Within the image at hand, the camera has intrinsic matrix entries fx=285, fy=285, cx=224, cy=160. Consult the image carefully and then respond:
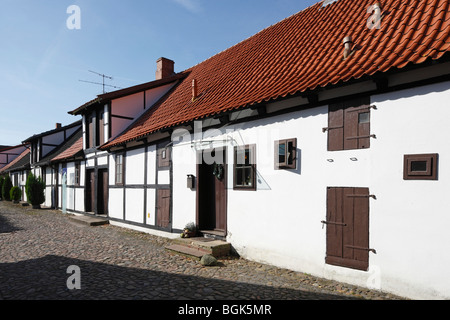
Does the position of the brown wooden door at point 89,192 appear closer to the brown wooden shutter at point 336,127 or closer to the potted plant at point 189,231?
the potted plant at point 189,231

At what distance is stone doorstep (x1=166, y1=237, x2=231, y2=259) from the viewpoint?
20.7ft

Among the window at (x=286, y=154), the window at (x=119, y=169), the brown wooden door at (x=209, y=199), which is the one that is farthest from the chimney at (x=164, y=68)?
the window at (x=286, y=154)

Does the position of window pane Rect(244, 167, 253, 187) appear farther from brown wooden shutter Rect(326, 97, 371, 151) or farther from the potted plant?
the potted plant

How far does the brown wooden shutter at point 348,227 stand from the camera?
178 inches

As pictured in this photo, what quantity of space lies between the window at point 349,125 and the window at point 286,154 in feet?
2.30

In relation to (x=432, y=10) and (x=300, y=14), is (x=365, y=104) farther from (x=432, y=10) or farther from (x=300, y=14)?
(x=300, y=14)

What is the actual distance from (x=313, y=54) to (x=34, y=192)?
60.8 ft

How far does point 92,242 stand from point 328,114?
6998mm

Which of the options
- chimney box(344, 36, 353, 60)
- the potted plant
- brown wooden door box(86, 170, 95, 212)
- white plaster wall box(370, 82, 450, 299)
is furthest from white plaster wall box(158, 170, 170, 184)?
brown wooden door box(86, 170, 95, 212)

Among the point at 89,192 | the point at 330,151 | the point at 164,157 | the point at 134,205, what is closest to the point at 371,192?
the point at 330,151

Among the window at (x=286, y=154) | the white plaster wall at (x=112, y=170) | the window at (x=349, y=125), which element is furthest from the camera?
the white plaster wall at (x=112, y=170)

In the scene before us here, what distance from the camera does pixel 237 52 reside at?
10.4 m

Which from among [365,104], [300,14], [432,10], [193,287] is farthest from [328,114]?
[300,14]
